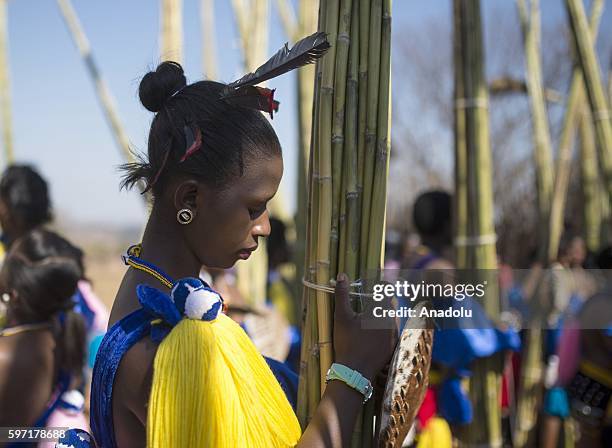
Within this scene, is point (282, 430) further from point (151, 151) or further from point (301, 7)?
point (301, 7)

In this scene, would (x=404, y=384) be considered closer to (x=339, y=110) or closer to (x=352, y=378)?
(x=352, y=378)

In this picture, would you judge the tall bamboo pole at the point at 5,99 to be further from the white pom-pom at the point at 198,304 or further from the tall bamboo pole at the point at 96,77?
the white pom-pom at the point at 198,304

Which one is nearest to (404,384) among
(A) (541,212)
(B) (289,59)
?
(B) (289,59)

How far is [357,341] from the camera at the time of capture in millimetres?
1324

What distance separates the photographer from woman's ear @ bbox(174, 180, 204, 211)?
1.27 m

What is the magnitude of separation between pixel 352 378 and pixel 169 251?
1.40 ft

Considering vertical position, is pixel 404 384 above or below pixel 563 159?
below

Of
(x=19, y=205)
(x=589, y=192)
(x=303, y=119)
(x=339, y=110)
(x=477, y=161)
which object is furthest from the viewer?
(x=589, y=192)

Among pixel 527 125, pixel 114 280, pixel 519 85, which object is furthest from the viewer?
pixel 114 280

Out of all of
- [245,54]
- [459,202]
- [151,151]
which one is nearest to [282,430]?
[151,151]

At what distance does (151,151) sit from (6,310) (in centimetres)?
150

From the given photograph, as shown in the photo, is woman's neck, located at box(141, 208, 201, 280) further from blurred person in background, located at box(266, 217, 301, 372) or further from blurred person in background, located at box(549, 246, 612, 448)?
blurred person in background, located at box(266, 217, 301, 372)

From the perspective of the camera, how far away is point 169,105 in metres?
1.35

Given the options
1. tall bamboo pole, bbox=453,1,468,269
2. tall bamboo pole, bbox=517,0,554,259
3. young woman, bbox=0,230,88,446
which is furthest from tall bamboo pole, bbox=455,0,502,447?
young woman, bbox=0,230,88,446
